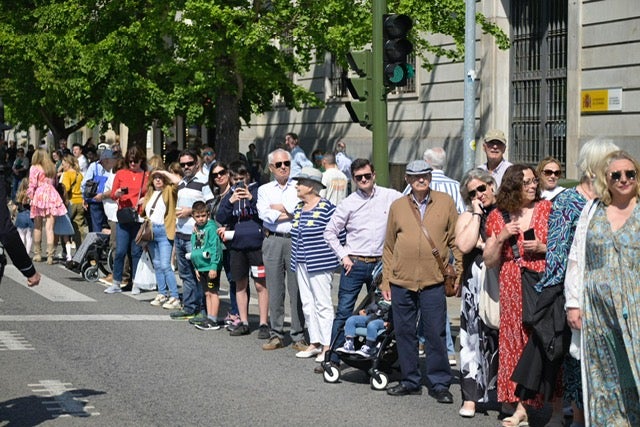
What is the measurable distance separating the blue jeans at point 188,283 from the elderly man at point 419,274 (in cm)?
459

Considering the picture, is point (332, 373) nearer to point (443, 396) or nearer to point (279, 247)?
point (443, 396)

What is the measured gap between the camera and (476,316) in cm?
927

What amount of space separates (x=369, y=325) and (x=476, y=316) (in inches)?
48.5

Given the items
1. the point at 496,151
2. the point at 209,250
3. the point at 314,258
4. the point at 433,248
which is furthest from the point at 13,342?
the point at 496,151

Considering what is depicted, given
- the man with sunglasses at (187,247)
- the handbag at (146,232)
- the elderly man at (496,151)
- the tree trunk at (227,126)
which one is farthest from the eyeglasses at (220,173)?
the tree trunk at (227,126)

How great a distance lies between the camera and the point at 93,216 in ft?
67.1

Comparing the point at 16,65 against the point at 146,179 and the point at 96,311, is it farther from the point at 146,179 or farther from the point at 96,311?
the point at 96,311

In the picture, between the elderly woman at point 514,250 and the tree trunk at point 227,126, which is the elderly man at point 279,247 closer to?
the elderly woman at point 514,250

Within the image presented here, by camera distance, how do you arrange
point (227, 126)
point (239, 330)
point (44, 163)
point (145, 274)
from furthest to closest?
point (227, 126), point (44, 163), point (145, 274), point (239, 330)

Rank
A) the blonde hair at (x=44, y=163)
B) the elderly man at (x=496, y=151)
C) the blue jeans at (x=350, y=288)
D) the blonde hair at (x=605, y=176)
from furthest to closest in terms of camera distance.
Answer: the blonde hair at (x=44, y=163)
the elderly man at (x=496, y=151)
the blue jeans at (x=350, y=288)
the blonde hair at (x=605, y=176)

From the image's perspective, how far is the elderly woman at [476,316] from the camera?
29.8ft

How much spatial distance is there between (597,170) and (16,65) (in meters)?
30.5

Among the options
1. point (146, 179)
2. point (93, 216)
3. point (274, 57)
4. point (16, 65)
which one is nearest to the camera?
point (146, 179)

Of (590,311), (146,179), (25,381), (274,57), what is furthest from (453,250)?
(274,57)
